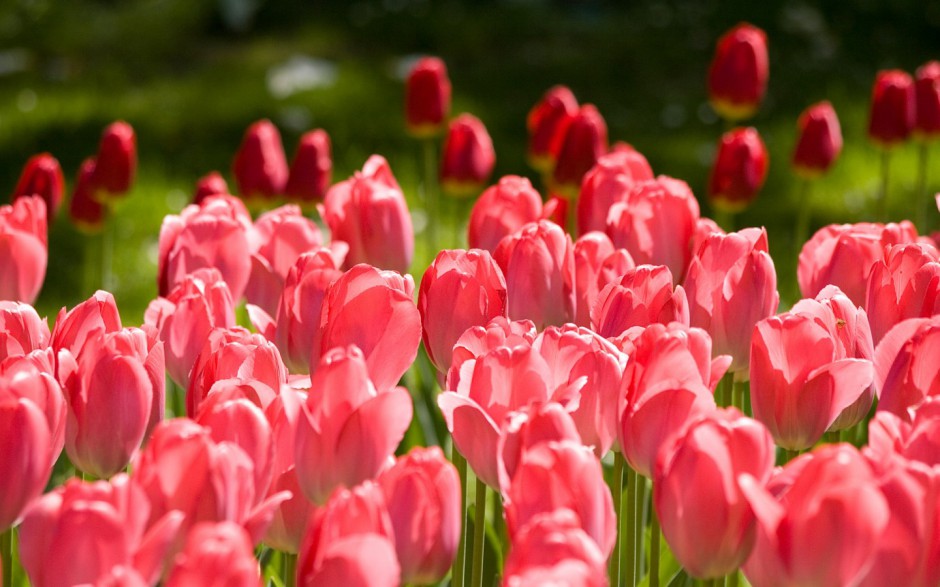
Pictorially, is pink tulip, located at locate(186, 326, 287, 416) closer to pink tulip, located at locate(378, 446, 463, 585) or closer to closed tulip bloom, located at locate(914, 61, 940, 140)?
pink tulip, located at locate(378, 446, 463, 585)

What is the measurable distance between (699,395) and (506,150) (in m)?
3.67

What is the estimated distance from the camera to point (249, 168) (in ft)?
8.05

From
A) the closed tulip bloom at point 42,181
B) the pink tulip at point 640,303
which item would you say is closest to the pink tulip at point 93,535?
the pink tulip at point 640,303

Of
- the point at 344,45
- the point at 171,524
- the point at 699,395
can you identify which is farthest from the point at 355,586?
the point at 344,45

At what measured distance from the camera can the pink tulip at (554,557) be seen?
75 cm

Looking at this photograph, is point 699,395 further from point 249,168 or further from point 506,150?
point 506,150

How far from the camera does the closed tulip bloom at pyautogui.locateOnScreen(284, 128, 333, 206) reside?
7.64 feet

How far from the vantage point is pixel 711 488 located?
915 millimetres

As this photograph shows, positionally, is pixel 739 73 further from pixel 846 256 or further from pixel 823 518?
pixel 823 518

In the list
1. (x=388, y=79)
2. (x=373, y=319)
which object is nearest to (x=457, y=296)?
(x=373, y=319)

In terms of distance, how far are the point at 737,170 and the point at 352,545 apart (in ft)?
5.23

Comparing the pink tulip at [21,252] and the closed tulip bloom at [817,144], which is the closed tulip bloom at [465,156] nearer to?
the closed tulip bloom at [817,144]

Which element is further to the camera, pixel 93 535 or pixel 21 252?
pixel 21 252

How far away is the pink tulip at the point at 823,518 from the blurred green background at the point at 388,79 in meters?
2.46
